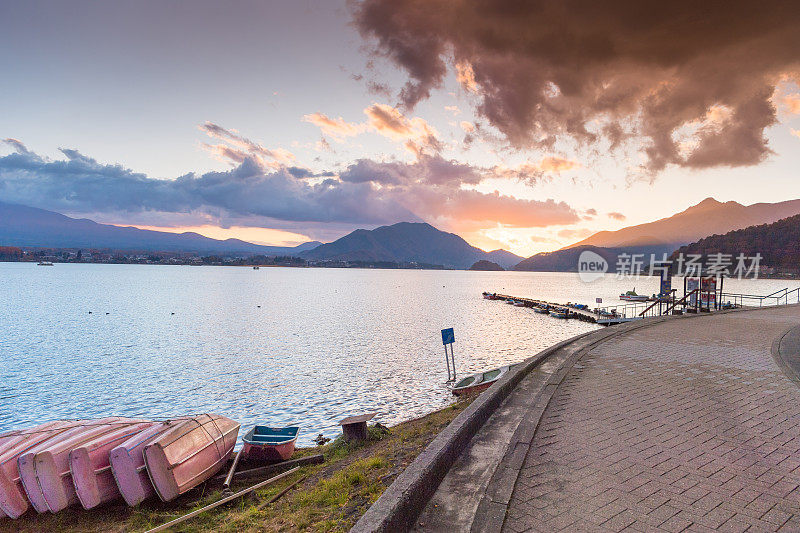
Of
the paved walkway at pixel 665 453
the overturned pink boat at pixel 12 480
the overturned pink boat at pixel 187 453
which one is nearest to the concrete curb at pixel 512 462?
the paved walkway at pixel 665 453

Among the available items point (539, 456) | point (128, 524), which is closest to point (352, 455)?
point (128, 524)

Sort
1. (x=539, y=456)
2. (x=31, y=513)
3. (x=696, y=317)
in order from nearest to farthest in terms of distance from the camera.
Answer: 1. (x=539, y=456)
2. (x=31, y=513)
3. (x=696, y=317)

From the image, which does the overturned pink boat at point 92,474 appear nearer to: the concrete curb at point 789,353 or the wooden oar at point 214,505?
the wooden oar at point 214,505

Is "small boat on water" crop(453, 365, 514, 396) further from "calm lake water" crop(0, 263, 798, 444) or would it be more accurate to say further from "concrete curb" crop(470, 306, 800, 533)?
"concrete curb" crop(470, 306, 800, 533)

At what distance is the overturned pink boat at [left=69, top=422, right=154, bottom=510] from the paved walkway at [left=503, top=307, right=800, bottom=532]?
32.6ft

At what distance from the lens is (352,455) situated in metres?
11.1

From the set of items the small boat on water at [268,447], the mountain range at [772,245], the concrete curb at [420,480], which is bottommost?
the small boat on water at [268,447]

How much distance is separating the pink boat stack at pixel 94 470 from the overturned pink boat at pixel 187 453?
2cm

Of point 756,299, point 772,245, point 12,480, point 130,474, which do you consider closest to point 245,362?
point 12,480

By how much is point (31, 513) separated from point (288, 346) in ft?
77.1

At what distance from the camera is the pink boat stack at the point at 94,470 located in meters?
9.41

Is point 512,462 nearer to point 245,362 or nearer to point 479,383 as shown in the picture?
point 479,383

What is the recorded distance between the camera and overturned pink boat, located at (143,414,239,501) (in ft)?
31.5

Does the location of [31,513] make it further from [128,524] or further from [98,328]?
[98,328]
